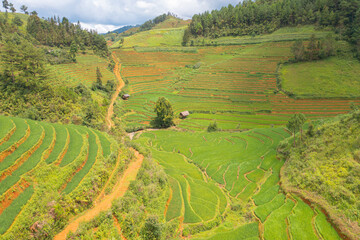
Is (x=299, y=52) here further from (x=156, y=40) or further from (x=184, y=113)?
(x=156, y=40)

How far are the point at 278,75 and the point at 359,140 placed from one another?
224 feet

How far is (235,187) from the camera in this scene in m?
24.9

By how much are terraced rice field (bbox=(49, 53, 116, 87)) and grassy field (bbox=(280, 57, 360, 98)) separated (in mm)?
82230

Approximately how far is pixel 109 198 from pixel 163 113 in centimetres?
4040

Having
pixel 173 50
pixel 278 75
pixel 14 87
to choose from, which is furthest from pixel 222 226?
pixel 173 50

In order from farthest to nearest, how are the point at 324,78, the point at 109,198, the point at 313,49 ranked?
1. the point at 313,49
2. the point at 324,78
3. the point at 109,198

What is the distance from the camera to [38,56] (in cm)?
4003

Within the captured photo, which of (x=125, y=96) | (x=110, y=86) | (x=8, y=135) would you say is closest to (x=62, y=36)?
(x=110, y=86)

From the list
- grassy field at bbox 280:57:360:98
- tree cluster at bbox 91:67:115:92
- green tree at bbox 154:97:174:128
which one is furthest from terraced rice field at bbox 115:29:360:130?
tree cluster at bbox 91:67:115:92

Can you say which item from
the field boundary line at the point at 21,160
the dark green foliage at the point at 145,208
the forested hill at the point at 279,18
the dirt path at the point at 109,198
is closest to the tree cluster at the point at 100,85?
the field boundary line at the point at 21,160

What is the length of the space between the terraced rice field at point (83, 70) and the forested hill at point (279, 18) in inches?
3172

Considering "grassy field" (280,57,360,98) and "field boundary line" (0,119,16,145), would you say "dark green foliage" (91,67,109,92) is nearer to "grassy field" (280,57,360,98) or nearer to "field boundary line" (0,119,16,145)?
"field boundary line" (0,119,16,145)

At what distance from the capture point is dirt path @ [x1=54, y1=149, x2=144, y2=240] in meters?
14.2

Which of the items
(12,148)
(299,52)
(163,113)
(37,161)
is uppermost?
(299,52)
